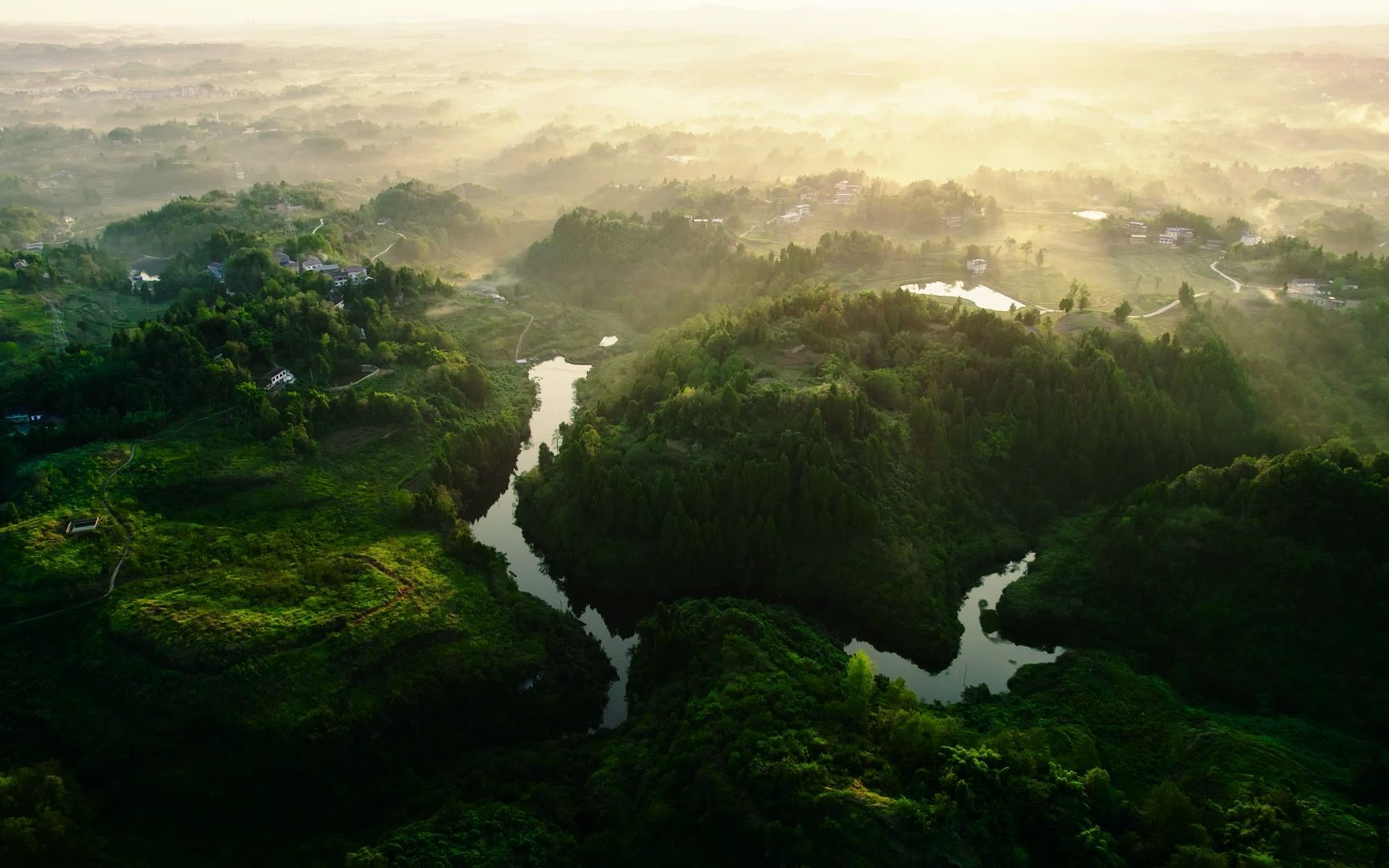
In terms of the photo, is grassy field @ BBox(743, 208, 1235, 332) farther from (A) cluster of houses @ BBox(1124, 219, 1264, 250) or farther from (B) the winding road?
(A) cluster of houses @ BBox(1124, 219, 1264, 250)

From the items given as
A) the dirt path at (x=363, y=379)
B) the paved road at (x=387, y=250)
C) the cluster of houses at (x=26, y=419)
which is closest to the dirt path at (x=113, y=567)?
the cluster of houses at (x=26, y=419)

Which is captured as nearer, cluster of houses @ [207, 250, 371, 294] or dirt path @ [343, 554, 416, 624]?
dirt path @ [343, 554, 416, 624]

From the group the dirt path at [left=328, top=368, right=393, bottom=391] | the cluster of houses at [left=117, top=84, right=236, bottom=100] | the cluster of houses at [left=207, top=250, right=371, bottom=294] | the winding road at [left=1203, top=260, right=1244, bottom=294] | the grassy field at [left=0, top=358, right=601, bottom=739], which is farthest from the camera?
the cluster of houses at [left=117, top=84, right=236, bottom=100]

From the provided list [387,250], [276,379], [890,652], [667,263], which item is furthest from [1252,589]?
[387,250]

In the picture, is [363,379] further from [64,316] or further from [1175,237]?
[1175,237]

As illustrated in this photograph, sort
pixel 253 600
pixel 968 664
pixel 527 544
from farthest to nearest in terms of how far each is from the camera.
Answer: pixel 527 544 < pixel 968 664 < pixel 253 600

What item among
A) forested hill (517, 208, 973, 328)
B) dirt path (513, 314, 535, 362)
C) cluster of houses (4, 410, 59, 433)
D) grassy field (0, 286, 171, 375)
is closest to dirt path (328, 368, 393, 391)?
dirt path (513, 314, 535, 362)
